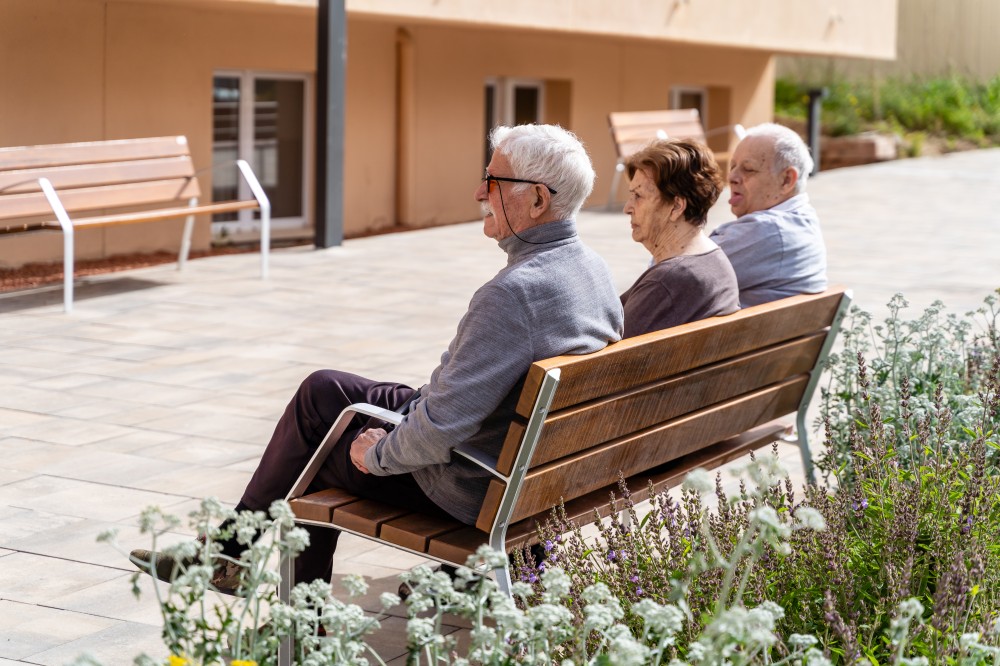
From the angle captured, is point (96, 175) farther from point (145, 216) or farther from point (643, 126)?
point (643, 126)

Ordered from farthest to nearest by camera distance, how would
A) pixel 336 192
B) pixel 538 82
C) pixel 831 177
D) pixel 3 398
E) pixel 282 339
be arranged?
pixel 831 177 → pixel 538 82 → pixel 336 192 → pixel 282 339 → pixel 3 398

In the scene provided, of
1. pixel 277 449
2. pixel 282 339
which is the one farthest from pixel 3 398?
pixel 277 449

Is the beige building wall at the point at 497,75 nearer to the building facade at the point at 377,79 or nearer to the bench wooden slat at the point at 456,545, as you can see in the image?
the building facade at the point at 377,79

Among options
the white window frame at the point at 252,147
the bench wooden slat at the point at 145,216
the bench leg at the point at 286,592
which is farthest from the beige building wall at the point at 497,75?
the bench leg at the point at 286,592

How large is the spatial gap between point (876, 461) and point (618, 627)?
1.55 metres

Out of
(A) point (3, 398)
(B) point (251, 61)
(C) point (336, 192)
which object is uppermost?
(B) point (251, 61)

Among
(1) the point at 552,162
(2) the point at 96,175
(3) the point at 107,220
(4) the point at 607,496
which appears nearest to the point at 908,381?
(4) the point at 607,496

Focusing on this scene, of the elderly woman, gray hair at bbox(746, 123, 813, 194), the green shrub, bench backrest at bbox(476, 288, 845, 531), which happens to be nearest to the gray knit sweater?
bench backrest at bbox(476, 288, 845, 531)

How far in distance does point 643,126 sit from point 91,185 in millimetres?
7248

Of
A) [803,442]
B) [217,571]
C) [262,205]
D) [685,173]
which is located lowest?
[217,571]

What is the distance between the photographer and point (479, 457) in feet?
11.4

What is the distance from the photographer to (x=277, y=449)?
151 inches

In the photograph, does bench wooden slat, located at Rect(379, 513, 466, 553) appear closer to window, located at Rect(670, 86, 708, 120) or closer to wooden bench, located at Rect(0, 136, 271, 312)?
wooden bench, located at Rect(0, 136, 271, 312)

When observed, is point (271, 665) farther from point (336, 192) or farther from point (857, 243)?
point (857, 243)
